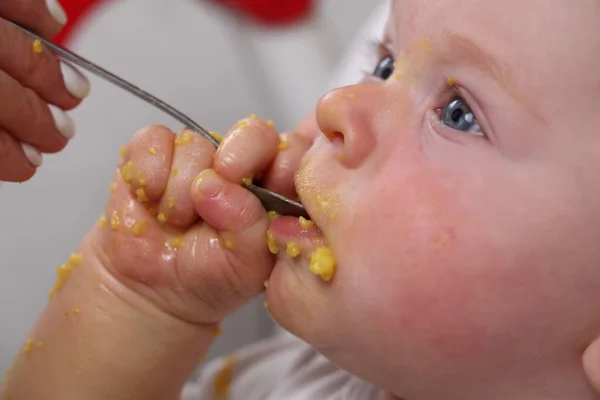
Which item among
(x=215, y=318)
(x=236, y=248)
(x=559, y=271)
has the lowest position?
(x=215, y=318)

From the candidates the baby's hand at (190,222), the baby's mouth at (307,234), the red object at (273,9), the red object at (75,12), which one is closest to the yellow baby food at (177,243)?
the baby's hand at (190,222)

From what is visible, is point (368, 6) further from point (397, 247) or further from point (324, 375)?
point (397, 247)

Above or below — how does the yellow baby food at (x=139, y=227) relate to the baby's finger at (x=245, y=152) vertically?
below

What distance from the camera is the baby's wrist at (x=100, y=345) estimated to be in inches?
26.8

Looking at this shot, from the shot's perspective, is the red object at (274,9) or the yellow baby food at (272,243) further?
the red object at (274,9)

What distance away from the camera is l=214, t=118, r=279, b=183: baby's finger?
0.57m

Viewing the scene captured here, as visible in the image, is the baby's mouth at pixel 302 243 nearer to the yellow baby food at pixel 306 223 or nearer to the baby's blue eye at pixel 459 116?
the yellow baby food at pixel 306 223

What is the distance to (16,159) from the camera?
62 centimetres

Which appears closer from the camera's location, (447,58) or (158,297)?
(447,58)

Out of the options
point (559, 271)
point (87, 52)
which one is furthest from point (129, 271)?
point (87, 52)

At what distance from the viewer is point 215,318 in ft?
2.31

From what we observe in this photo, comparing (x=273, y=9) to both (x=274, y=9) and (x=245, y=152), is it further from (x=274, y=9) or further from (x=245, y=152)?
(x=245, y=152)

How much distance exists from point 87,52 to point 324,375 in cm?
63

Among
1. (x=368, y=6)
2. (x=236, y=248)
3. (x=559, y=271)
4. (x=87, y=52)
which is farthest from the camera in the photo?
(x=368, y=6)
